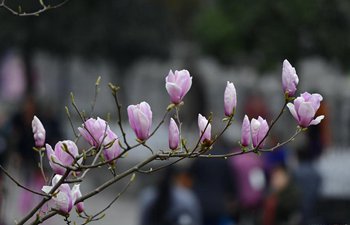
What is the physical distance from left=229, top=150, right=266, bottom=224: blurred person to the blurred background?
1cm

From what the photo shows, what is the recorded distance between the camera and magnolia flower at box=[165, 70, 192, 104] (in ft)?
11.5

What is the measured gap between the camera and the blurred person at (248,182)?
11.9 m

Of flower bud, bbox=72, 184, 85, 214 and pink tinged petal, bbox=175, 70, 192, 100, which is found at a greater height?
pink tinged petal, bbox=175, 70, 192, 100

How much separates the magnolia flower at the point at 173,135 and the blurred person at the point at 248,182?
26.9 ft

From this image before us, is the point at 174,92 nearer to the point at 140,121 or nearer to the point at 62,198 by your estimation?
the point at 140,121

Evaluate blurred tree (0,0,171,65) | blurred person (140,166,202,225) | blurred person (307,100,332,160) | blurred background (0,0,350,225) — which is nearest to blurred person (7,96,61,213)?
blurred background (0,0,350,225)

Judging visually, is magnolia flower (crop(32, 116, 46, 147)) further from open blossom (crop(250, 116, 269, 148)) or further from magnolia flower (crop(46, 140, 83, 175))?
open blossom (crop(250, 116, 269, 148))

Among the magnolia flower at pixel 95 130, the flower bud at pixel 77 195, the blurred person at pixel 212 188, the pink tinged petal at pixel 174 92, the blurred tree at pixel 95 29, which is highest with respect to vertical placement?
the pink tinged petal at pixel 174 92

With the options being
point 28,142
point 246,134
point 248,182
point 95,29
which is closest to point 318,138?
point 248,182

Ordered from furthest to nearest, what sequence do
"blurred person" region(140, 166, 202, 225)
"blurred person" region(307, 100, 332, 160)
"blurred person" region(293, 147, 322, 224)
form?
"blurred person" region(307, 100, 332, 160) < "blurred person" region(293, 147, 322, 224) < "blurred person" region(140, 166, 202, 225)

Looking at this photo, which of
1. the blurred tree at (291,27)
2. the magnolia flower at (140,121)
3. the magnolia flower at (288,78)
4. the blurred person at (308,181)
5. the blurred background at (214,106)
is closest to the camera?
the magnolia flower at (140,121)

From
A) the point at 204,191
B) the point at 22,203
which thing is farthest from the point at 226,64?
the point at 204,191

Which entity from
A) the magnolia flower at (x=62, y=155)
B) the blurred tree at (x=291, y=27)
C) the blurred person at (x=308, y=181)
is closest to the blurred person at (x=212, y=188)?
the blurred person at (x=308, y=181)

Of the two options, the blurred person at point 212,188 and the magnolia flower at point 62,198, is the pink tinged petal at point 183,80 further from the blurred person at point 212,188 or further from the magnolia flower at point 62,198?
the blurred person at point 212,188
